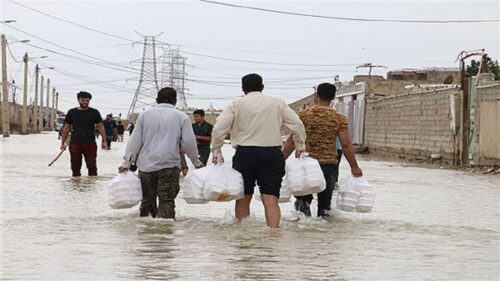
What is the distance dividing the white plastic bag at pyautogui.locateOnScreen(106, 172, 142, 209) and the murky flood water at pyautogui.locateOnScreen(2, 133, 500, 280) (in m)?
0.19

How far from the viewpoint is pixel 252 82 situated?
1065 cm

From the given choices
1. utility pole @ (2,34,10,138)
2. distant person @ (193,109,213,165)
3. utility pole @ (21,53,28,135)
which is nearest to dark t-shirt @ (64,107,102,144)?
distant person @ (193,109,213,165)

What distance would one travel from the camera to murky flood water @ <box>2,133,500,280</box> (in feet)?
24.7

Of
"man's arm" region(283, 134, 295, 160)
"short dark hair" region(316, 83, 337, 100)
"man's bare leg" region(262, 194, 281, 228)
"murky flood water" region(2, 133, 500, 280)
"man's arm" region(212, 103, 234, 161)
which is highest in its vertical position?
"short dark hair" region(316, 83, 337, 100)

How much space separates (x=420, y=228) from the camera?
37.2 ft

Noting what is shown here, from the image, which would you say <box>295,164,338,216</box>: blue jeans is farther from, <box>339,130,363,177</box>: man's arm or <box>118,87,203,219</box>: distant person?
<box>118,87,203,219</box>: distant person

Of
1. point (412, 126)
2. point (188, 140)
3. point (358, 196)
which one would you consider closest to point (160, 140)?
point (188, 140)

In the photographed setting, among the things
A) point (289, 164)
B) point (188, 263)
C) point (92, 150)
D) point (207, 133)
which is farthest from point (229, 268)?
point (207, 133)

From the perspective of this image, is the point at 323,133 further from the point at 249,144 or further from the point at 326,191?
the point at 249,144

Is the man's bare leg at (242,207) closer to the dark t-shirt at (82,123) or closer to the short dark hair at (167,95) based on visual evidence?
the short dark hair at (167,95)

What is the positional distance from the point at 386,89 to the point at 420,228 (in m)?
56.8

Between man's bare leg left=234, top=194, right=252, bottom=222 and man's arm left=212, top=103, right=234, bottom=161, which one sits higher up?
man's arm left=212, top=103, right=234, bottom=161

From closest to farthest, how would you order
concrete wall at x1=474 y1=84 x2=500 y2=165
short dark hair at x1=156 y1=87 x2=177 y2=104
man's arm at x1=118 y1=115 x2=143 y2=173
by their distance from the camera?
1. man's arm at x1=118 y1=115 x2=143 y2=173
2. short dark hair at x1=156 y1=87 x2=177 y2=104
3. concrete wall at x1=474 y1=84 x2=500 y2=165

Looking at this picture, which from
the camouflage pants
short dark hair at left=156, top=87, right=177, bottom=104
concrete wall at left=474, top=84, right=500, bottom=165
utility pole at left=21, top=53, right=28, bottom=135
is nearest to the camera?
the camouflage pants
